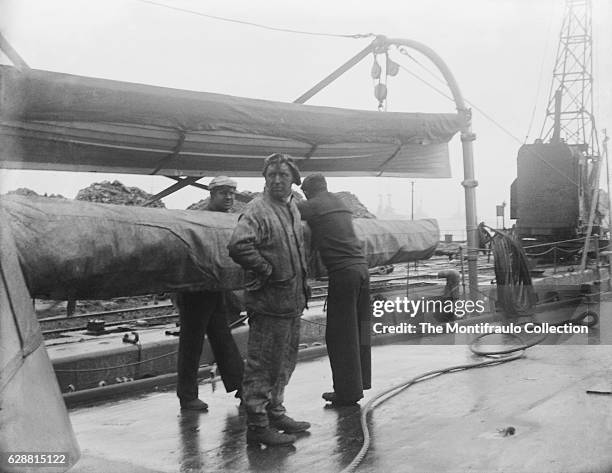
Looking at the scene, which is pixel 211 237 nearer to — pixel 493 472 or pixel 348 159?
pixel 493 472

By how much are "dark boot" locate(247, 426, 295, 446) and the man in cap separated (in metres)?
1.01

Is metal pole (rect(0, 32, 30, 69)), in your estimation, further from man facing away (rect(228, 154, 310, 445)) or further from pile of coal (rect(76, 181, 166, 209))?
pile of coal (rect(76, 181, 166, 209))

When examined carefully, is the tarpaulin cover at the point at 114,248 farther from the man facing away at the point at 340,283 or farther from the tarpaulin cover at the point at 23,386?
the man facing away at the point at 340,283

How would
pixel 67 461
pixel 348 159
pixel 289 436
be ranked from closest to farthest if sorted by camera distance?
pixel 67 461 → pixel 289 436 → pixel 348 159

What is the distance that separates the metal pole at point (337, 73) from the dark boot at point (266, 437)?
3813mm

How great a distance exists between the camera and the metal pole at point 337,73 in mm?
6953

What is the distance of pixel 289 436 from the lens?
4090mm

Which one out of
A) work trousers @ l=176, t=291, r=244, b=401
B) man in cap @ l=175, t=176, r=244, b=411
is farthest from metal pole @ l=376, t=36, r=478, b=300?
work trousers @ l=176, t=291, r=244, b=401

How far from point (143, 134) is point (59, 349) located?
305 cm

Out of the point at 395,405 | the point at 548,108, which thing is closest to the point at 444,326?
the point at 395,405

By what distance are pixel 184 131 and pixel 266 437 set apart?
2.30 m

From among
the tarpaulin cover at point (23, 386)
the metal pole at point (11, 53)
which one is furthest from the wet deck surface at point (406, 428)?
the metal pole at point (11, 53)

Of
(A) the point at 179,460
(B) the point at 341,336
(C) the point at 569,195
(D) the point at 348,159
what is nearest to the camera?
(A) the point at 179,460

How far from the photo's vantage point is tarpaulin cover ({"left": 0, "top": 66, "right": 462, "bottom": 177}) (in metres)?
4.16
